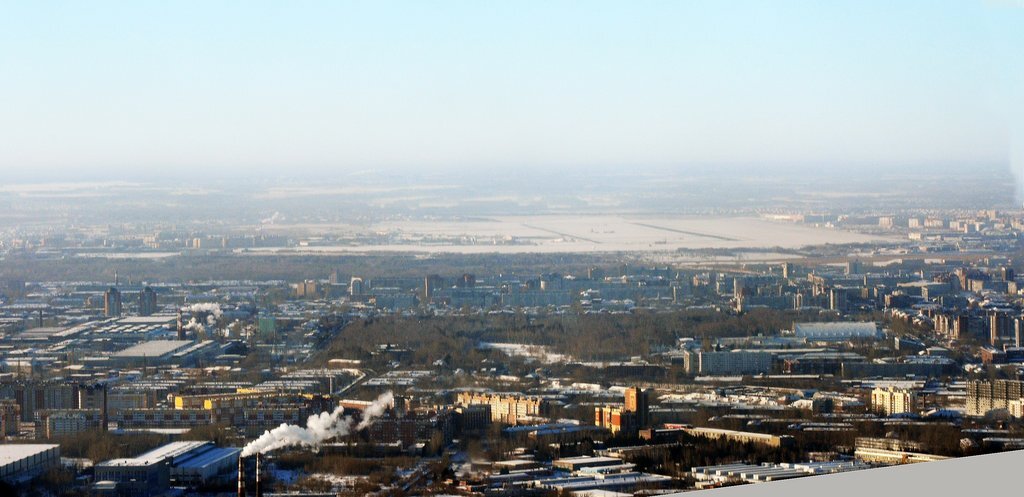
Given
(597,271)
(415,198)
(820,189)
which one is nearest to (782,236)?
(820,189)

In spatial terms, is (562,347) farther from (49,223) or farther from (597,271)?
(49,223)

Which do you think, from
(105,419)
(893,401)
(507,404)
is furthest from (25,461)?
(893,401)

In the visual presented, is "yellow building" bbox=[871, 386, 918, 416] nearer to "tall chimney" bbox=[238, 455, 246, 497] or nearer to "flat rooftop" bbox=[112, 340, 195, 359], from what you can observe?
"tall chimney" bbox=[238, 455, 246, 497]

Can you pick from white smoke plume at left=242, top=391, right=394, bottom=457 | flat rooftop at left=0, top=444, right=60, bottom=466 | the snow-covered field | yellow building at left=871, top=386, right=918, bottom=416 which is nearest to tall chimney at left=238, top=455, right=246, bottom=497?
white smoke plume at left=242, top=391, right=394, bottom=457

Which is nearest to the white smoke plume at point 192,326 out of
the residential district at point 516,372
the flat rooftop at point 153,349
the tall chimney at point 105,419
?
the residential district at point 516,372

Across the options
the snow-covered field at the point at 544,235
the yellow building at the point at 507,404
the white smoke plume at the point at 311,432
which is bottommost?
the yellow building at the point at 507,404

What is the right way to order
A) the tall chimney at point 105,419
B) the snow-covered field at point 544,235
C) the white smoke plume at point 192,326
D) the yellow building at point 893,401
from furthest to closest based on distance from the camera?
the snow-covered field at point 544,235 → the white smoke plume at point 192,326 → the yellow building at point 893,401 → the tall chimney at point 105,419

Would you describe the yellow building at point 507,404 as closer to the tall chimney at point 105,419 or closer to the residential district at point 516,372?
the residential district at point 516,372
